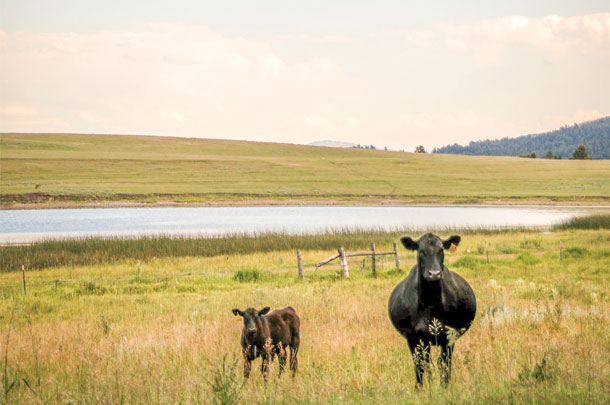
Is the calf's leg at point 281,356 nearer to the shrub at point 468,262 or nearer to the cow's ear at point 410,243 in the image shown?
the cow's ear at point 410,243

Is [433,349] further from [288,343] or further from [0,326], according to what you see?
[0,326]

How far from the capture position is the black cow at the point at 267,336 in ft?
26.5

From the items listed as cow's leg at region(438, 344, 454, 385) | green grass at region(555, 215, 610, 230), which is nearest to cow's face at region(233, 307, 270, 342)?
cow's leg at region(438, 344, 454, 385)

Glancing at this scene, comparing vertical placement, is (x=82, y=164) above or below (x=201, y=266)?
above

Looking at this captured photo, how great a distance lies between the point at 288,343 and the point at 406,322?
1.97 metres

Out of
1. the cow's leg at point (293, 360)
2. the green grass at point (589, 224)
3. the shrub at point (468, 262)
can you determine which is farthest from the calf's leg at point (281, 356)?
the green grass at point (589, 224)

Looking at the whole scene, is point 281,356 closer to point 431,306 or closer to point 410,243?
point 431,306

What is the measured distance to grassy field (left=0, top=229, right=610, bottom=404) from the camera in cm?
665

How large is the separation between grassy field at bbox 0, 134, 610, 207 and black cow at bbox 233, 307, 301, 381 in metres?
72.0

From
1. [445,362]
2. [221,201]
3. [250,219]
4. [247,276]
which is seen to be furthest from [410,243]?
[221,201]

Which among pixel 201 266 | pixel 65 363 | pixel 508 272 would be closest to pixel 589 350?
pixel 65 363

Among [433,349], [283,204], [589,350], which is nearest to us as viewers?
[589,350]

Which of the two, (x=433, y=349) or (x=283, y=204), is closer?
(x=433, y=349)

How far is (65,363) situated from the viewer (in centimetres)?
937
